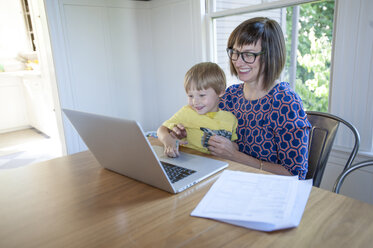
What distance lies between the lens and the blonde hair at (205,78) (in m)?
1.33

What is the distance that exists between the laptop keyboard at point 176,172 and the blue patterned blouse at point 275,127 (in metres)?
0.45

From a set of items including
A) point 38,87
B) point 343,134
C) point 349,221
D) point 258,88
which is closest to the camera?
point 349,221

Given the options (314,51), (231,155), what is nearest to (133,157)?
(231,155)

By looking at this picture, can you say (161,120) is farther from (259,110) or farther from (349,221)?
(349,221)

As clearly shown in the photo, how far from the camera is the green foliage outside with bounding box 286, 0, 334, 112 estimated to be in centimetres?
186

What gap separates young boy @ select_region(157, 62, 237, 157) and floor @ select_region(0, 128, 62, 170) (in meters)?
2.78

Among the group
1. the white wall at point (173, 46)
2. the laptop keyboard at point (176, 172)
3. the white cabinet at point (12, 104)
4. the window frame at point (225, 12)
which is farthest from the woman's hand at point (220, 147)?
the white cabinet at point (12, 104)

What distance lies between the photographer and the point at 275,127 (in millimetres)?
1218

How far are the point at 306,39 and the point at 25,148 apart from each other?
3873 millimetres

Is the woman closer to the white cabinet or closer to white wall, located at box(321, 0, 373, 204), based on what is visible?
white wall, located at box(321, 0, 373, 204)

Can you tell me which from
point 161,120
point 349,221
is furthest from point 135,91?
point 349,221

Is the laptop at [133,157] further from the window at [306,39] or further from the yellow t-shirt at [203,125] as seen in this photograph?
the window at [306,39]

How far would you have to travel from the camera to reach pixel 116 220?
0.72 m

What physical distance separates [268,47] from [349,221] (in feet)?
2.68
